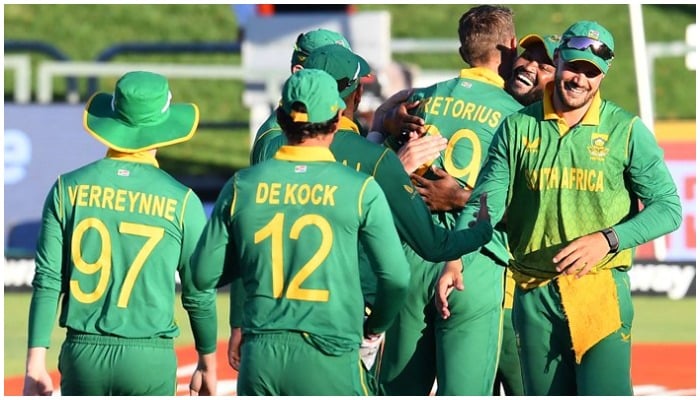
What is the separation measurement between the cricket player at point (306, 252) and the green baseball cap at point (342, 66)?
902 mm

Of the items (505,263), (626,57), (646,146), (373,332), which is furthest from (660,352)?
(626,57)

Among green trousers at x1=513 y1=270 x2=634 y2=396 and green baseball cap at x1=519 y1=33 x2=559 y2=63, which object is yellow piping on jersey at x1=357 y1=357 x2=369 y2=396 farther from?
green baseball cap at x1=519 y1=33 x2=559 y2=63

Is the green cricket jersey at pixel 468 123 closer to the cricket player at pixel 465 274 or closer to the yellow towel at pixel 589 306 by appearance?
the cricket player at pixel 465 274

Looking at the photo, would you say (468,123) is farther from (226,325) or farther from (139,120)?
(226,325)

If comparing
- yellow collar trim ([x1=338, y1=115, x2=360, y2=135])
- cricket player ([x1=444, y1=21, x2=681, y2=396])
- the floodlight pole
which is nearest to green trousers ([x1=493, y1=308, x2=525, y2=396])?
cricket player ([x1=444, y1=21, x2=681, y2=396])

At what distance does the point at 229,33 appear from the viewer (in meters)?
31.0

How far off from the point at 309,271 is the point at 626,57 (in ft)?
79.0

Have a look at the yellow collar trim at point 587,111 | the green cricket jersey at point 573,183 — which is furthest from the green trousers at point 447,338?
the yellow collar trim at point 587,111

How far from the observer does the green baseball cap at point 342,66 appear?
23.9 feet

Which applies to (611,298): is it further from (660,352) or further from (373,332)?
(660,352)

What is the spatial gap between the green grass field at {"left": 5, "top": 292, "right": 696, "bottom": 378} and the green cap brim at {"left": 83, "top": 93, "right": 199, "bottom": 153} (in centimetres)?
516

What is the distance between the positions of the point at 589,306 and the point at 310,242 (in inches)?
70.8

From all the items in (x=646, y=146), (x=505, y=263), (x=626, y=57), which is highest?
(x=626, y=57)

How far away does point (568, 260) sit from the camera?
23.2 feet
